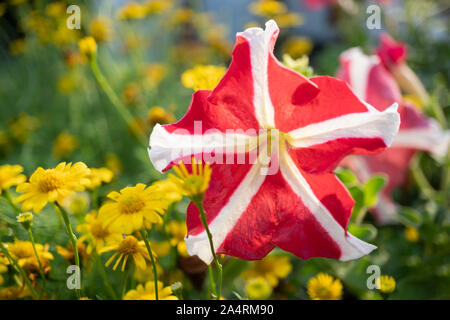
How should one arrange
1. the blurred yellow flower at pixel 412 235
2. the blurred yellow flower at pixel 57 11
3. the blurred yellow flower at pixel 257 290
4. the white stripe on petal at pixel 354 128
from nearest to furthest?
the white stripe on petal at pixel 354 128 < the blurred yellow flower at pixel 257 290 < the blurred yellow flower at pixel 412 235 < the blurred yellow flower at pixel 57 11

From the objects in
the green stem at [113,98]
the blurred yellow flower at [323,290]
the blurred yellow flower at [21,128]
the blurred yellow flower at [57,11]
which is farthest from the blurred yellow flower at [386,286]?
the blurred yellow flower at [57,11]

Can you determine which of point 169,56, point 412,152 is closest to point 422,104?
point 412,152

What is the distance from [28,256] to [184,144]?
0.74 ft

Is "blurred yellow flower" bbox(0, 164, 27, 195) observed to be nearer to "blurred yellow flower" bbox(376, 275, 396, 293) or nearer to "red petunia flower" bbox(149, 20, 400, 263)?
"red petunia flower" bbox(149, 20, 400, 263)

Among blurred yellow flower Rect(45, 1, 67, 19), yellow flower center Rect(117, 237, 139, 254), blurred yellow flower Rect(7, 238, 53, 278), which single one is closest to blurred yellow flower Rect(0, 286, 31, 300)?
blurred yellow flower Rect(7, 238, 53, 278)

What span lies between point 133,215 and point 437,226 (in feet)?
1.56

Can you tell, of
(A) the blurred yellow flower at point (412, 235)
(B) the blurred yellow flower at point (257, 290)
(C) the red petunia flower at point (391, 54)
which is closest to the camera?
(B) the blurred yellow flower at point (257, 290)

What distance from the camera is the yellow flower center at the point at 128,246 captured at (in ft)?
1.43

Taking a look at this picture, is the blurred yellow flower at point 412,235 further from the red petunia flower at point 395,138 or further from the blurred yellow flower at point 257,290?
the blurred yellow flower at point 257,290

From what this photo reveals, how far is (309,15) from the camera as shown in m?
3.78

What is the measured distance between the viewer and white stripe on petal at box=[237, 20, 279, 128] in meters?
0.39

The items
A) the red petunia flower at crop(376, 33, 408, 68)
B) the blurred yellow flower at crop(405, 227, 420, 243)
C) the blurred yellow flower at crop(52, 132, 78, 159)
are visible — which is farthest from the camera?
the blurred yellow flower at crop(52, 132, 78, 159)

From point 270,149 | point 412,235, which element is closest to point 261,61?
point 270,149

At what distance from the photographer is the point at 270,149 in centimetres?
45
